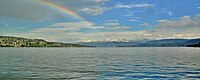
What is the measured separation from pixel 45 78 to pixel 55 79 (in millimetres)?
2265

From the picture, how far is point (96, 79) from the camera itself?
50.3 meters

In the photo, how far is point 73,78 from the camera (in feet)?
169

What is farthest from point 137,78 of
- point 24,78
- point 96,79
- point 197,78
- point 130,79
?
point 24,78

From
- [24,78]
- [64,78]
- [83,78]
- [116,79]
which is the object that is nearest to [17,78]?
[24,78]

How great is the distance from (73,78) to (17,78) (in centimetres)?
952

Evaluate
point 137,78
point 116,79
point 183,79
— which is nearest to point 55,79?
point 116,79

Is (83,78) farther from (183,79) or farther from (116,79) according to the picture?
(183,79)

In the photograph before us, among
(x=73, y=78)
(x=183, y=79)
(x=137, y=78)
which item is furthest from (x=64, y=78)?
(x=183, y=79)

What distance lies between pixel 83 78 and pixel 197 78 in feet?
64.9

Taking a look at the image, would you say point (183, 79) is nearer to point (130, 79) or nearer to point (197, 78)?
point (197, 78)

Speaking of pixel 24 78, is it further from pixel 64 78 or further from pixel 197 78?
pixel 197 78

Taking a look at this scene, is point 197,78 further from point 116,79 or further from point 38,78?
point 38,78

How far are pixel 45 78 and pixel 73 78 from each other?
15.9ft

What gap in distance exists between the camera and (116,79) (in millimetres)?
50281
